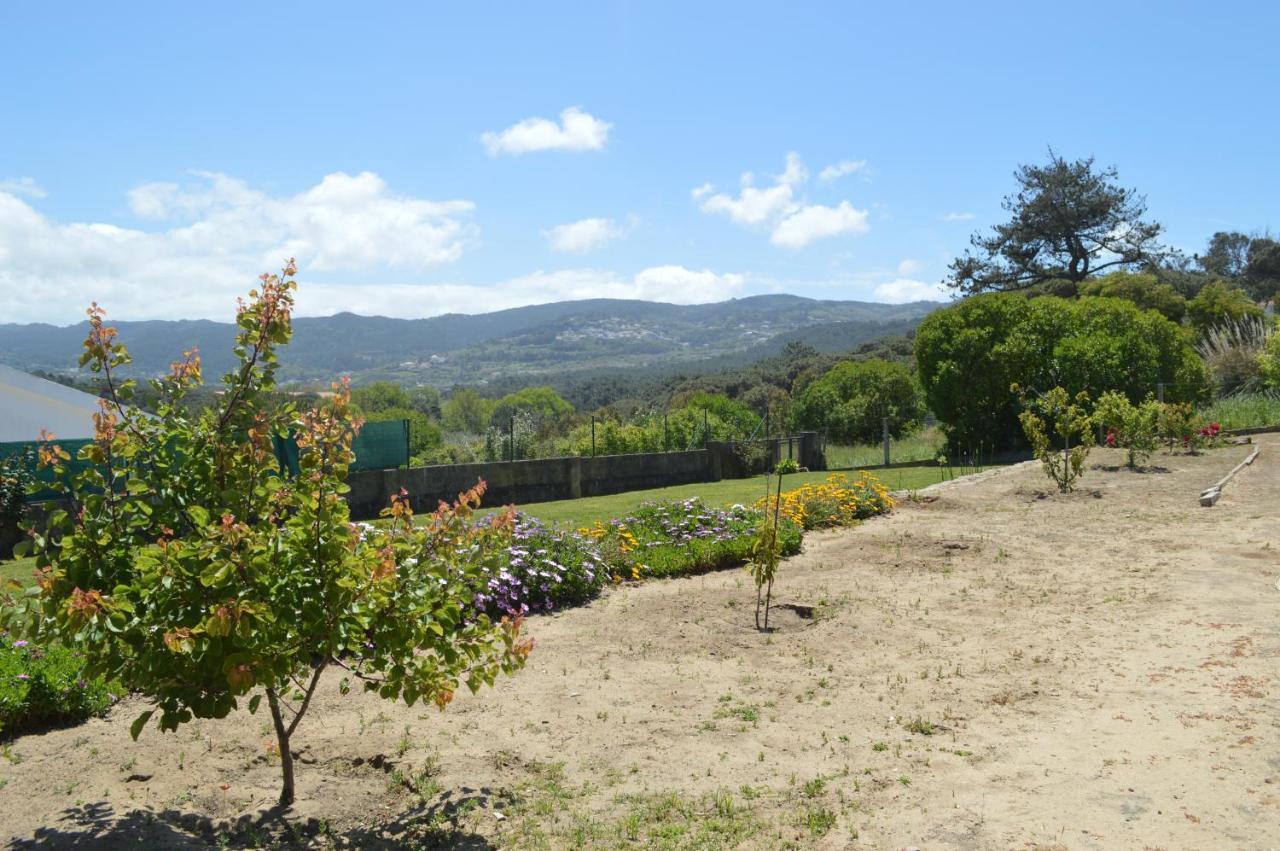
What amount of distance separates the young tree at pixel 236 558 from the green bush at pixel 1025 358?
21410 mm

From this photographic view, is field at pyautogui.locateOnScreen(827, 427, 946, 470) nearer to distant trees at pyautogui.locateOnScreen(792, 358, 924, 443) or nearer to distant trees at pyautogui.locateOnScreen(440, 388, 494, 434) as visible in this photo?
distant trees at pyautogui.locateOnScreen(792, 358, 924, 443)

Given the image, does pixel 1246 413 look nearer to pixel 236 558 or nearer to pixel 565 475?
pixel 565 475

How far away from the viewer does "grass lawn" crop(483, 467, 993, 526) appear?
597 inches

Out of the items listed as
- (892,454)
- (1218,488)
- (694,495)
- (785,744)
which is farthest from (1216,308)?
(785,744)

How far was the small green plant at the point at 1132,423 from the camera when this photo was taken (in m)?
16.0

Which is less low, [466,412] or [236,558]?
[236,558]

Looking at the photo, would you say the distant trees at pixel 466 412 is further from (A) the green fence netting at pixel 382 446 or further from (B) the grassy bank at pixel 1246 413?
(B) the grassy bank at pixel 1246 413

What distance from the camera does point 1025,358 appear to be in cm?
2312

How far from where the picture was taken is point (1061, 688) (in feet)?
18.1

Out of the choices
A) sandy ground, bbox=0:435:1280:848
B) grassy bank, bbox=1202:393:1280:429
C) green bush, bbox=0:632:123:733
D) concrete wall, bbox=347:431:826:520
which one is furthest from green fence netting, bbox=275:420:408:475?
grassy bank, bbox=1202:393:1280:429

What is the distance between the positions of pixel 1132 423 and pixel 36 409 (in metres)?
21.6

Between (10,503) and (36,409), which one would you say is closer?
(10,503)

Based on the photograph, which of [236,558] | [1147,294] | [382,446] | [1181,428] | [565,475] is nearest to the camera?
[236,558]

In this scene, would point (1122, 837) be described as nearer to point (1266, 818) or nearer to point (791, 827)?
point (1266, 818)
